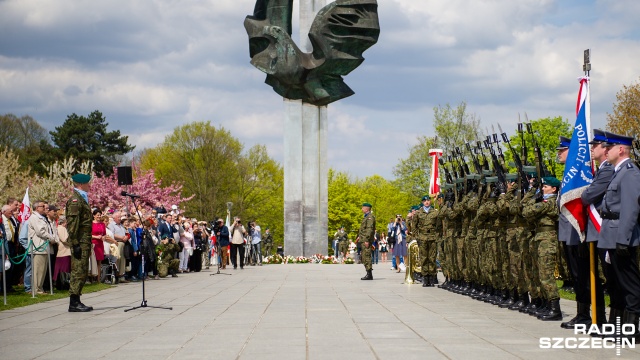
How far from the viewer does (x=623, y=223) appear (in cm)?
968

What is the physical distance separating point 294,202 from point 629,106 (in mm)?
22284

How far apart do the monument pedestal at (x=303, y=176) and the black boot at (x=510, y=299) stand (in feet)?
90.6

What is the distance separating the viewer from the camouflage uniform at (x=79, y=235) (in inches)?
567

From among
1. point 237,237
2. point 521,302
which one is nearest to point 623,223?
point 521,302

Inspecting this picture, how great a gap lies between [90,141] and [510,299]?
67524mm

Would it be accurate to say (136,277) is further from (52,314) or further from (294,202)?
(294,202)

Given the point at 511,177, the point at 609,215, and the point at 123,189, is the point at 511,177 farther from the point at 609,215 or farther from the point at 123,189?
the point at 123,189

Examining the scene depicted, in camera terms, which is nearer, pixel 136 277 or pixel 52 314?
pixel 52 314

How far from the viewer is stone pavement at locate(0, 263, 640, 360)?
9.27 meters

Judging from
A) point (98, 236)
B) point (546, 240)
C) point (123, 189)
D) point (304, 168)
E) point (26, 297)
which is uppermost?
point (123, 189)

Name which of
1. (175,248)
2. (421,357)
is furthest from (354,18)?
(421,357)

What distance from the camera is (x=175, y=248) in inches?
1080

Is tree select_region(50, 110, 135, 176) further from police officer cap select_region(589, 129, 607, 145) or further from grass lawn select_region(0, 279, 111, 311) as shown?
police officer cap select_region(589, 129, 607, 145)

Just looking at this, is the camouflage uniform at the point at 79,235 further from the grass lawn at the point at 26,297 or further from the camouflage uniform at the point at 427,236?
the camouflage uniform at the point at 427,236
